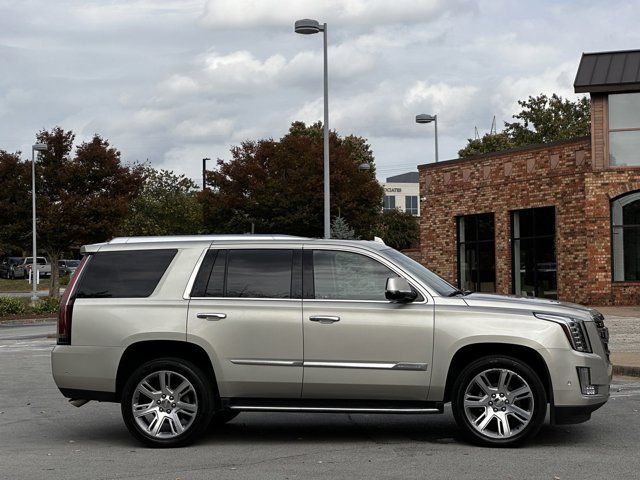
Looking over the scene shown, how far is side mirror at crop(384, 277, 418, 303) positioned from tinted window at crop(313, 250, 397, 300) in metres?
0.19

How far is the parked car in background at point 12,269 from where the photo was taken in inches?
2940

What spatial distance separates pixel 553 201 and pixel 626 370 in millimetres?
20068

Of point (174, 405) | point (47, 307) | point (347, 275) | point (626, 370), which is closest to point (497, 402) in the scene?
point (347, 275)

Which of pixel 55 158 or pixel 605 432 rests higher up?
pixel 55 158

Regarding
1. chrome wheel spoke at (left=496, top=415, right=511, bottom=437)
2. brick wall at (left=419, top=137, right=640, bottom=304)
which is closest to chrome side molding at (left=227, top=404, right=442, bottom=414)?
chrome wheel spoke at (left=496, top=415, right=511, bottom=437)

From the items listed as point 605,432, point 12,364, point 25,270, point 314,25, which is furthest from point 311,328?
point 25,270

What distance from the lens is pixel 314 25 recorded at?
1088 inches

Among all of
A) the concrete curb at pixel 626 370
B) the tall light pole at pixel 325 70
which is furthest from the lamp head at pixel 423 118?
the concrete curb at pixel 626 370

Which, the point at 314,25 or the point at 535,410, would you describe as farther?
the point at 314,25

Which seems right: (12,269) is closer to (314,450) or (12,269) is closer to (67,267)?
(67,267)

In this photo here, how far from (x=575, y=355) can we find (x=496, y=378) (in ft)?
2.26

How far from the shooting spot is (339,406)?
31.3 ft

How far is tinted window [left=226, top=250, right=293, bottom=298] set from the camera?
9.80 meters

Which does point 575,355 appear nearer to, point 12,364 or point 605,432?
point 605,432
